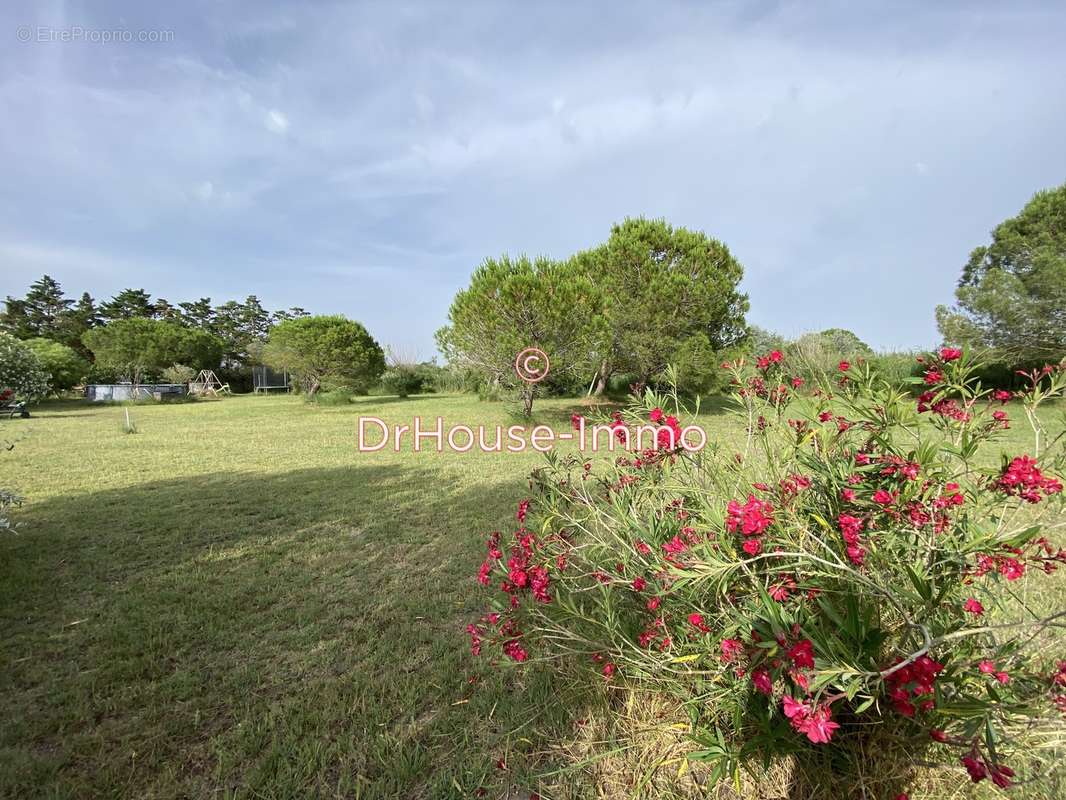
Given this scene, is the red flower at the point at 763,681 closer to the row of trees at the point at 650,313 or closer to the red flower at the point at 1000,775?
the red flower at the point at 1000,775

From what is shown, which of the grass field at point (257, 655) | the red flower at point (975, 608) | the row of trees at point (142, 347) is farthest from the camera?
the row of trees at point (142, 347)

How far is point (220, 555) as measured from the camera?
10.9 ft

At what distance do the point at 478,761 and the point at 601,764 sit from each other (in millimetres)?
421

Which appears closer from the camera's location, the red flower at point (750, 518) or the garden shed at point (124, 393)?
the red flower at point (750, 518)

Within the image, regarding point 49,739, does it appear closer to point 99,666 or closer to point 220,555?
point 99,666

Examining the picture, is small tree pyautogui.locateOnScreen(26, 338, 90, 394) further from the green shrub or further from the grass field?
the grass field

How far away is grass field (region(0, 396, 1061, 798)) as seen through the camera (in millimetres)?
1544

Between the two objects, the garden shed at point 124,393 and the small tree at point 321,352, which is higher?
the small tree at point 321,352

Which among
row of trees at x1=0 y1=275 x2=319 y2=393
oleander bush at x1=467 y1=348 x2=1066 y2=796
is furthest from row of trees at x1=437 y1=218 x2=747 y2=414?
row of trees at x1=0 y1=275 x2=319 y2=393

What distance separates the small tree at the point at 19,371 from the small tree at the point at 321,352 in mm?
8282

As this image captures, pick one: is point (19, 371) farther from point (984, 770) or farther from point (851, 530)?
point (984, 770)

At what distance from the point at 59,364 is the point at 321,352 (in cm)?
Result: 1146

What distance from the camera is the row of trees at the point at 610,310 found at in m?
10.3

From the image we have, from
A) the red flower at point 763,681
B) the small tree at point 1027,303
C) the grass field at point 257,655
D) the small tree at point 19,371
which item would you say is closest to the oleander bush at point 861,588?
the red flower at point 763,681
